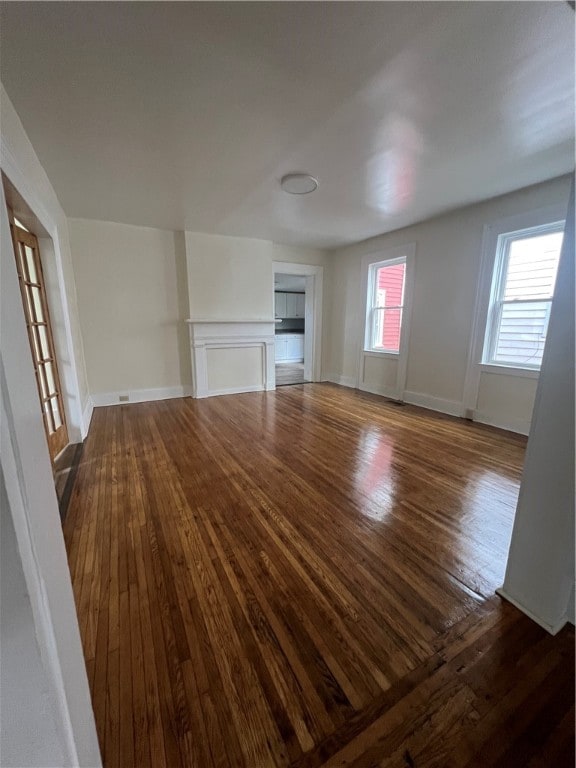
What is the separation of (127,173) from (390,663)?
11.9 feet

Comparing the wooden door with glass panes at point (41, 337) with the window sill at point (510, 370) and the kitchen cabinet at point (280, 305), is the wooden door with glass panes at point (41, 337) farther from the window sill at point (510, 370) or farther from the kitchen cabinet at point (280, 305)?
the kitchen cabinet at point (280, 305)

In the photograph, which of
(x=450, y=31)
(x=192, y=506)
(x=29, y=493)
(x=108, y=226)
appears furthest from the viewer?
(x=108, y=226)

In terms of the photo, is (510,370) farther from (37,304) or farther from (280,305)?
(280,305)

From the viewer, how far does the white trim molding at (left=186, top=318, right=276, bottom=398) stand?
4625 millimetres

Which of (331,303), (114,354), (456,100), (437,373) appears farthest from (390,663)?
(331,303)

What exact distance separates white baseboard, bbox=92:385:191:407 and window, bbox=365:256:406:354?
317cm

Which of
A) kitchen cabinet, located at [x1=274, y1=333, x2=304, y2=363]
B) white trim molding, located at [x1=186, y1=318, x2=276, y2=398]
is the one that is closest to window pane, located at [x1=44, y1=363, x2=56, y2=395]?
white trim molding, located at [x1=186, y1=318, x2=276, y2=398]

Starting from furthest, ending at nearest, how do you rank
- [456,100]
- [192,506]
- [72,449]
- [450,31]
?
[72,449] → [192,506] → [456,100] → [450,31]

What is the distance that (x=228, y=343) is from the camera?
486 centimetres

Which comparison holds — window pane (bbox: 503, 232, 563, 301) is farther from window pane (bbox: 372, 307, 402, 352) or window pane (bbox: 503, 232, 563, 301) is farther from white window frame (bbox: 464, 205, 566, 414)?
window pane (bbox: 372, 307, 402, 352)

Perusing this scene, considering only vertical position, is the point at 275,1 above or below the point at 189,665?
above

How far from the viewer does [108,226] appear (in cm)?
398

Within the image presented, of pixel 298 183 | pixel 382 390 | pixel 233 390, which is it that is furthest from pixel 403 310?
pixel 233 390

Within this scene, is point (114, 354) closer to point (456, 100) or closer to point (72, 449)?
point (72, 449)
